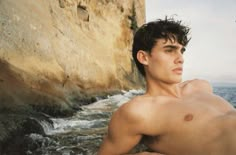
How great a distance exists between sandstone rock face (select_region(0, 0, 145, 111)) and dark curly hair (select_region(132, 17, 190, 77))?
6200 millimetres

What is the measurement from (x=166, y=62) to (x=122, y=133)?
0.69m

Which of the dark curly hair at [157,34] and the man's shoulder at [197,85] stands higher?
the dark curly hair at [157,34]

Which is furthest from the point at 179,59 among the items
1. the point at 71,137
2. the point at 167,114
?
the point at 71,137

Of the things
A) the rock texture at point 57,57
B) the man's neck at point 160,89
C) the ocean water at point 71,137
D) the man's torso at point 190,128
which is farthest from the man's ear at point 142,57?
the rock texture at point 57,57

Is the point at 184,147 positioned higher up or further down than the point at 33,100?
higher up

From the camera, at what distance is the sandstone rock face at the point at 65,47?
1179cm

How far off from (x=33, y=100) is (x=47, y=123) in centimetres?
119

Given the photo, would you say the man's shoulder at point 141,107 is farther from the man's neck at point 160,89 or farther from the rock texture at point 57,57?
the rock texture at point 57,57

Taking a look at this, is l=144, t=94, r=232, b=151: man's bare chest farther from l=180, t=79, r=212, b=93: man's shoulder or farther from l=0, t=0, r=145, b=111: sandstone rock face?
l=0, t=0, r=145, b=111: sandstone rock face

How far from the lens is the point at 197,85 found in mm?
3344

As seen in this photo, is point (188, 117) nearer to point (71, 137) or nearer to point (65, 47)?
point (71, 137)

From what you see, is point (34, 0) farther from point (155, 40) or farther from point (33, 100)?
point (155, 40)

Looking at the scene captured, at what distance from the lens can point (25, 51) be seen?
1354 cm

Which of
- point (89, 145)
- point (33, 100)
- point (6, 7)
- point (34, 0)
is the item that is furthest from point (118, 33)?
point (89, 145)
